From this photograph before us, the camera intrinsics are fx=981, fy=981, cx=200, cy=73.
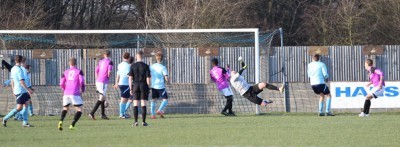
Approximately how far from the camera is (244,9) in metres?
46.1

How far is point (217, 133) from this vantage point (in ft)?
60.2

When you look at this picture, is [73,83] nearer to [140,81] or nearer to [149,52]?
[140,81]

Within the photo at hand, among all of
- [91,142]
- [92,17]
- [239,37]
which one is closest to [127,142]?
[91,142]

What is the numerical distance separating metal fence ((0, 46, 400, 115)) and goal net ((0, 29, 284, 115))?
0.10ft

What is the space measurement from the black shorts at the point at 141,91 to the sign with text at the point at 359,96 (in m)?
8.79

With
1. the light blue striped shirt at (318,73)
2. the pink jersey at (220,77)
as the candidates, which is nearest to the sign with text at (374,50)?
the light blue striped shirt at (318,73)

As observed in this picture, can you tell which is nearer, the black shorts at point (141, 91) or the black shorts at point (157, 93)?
the black shorts at point (141, 91)

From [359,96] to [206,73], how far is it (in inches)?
324

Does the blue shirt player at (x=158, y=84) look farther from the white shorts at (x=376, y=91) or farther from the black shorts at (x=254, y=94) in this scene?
the white shorts at (x=376, y=91)

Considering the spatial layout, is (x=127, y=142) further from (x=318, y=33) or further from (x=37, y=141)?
(x=318, y=33)

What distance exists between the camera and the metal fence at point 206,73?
95.5 ft

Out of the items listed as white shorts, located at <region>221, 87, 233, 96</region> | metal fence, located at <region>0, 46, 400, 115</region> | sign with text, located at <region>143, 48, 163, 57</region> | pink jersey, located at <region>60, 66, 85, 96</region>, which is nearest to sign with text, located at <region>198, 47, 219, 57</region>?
metal fence, located at <region>0, 46, 400, 115</region>

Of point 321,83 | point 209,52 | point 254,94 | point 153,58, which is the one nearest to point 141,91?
point 254,94

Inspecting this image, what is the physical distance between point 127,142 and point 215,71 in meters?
10.7
